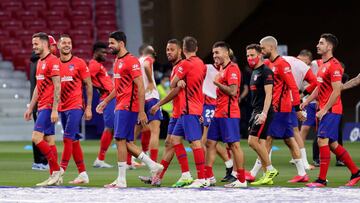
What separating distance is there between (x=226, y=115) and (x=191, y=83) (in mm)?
729

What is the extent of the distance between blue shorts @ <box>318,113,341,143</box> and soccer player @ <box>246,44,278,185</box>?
80 centimetres

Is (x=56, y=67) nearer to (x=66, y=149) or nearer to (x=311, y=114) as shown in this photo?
(x=66, y=149)

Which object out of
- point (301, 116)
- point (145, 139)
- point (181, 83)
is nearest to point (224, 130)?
point (181, 83)

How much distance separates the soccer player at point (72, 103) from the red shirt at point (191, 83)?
176 centimetres

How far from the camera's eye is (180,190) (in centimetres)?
1479

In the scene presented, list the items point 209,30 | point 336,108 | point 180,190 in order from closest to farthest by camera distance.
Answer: point 180,190 → point 336,108 → point 209,30

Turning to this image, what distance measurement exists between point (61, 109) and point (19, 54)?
62.9 ft

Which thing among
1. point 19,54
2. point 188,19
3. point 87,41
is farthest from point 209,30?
point 19,54

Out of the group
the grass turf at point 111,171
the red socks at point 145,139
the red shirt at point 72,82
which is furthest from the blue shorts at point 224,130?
the red socks at point 145,139

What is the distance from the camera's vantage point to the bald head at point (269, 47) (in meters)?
16.3

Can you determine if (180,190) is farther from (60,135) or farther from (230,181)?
(60,135)

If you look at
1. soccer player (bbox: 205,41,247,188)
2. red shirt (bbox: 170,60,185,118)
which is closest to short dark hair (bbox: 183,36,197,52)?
red shirt (bbox: 170,60,185,118)

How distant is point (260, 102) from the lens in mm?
15977

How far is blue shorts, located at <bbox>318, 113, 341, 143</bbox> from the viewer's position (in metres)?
15.7
